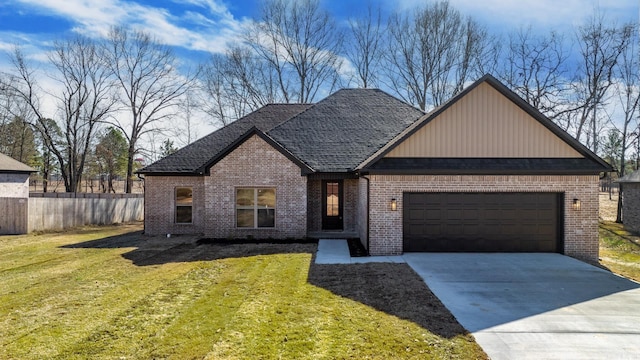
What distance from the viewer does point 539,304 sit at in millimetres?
6488

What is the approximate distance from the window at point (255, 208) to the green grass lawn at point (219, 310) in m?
3.22

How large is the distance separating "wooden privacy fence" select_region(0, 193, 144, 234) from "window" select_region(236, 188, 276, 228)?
33.3 feet

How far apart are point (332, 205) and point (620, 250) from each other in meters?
11.5

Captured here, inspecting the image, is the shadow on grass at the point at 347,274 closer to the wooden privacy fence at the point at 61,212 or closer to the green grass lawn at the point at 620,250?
the wooden privacy fence at the point at 61,212

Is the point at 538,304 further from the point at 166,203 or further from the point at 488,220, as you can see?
the point at 166,203

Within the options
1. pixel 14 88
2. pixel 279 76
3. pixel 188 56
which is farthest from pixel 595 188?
pixel 14 88

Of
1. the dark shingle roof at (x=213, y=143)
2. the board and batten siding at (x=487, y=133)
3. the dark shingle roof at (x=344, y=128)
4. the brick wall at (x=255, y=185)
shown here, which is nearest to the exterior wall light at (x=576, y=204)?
the board and batten siding at (x=487, y=133)

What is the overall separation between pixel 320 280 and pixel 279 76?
25.0 meters

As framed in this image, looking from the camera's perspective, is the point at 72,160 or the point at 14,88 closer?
the point at 14,88

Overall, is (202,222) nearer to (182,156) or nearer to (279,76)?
(182,156)

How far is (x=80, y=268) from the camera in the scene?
30.9ft

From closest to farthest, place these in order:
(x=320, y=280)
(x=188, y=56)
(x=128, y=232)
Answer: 1. (x=320, y=280)
2. (x=128, y=232)
3. (x=188, y=56)

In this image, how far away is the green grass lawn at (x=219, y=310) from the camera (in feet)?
15.8

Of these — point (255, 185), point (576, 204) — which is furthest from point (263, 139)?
point (576, 204)
